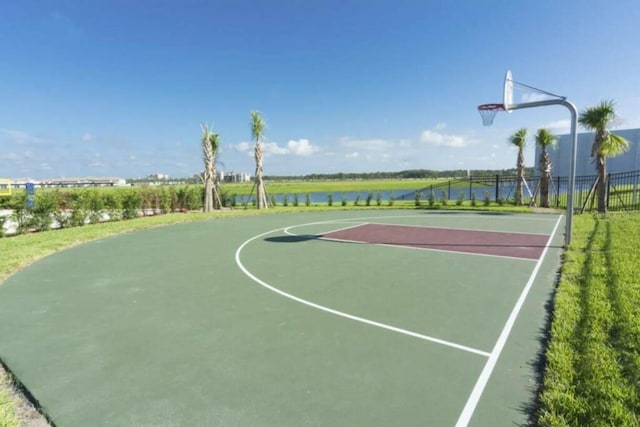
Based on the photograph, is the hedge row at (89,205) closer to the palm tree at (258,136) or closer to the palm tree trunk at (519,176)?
the palm tree at (258,136)

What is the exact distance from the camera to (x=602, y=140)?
13.2m

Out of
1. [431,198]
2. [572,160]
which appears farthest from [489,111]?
[431,198]

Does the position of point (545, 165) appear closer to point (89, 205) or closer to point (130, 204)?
point (130, 204)

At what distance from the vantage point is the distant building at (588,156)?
2494cm

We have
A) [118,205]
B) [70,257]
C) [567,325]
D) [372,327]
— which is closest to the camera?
[567,325]

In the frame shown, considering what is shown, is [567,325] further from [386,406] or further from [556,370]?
[386,406]

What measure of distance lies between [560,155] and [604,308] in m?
29.8

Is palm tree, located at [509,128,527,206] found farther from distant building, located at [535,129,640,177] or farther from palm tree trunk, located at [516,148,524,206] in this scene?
distant building, located at [535,129,640,177]

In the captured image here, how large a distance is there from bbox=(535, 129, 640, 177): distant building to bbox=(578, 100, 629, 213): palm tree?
1230 centimetres

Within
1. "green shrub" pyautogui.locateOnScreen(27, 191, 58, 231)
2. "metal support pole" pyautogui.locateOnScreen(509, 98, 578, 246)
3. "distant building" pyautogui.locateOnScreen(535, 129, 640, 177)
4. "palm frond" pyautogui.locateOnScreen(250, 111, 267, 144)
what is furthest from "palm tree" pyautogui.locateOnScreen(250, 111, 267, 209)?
"distant building" pyautogui.locateOnScreen(535, 129, 640, 177)

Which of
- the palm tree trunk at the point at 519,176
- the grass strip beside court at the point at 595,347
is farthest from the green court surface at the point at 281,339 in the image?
the palm tree trunk at the point at 519,176

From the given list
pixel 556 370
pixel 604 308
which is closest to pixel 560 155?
pixel 604 308

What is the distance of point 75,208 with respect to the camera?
1398 centimetres

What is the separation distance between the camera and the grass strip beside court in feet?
7.91
